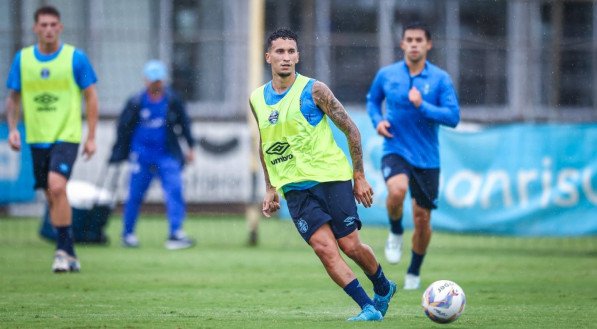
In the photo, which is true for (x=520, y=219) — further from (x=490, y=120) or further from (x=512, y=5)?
(x=512, y=5)

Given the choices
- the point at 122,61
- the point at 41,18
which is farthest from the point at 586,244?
the point at 122,61

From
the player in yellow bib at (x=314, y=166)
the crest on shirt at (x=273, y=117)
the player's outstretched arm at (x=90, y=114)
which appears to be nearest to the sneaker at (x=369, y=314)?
the player in yellow bib at (x=314, y=166)

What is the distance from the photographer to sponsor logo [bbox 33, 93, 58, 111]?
42.9ft

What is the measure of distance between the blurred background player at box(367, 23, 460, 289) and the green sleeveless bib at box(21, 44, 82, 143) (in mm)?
3088

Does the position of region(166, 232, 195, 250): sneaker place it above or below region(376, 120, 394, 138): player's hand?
below

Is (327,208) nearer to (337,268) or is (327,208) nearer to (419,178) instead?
(337,268)

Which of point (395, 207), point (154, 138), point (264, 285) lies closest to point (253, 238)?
point (154, 138)

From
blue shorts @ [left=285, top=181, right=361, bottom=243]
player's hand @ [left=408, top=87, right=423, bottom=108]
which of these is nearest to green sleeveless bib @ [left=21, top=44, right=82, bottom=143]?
player's hand @ [left=408, top=87, right=423, bottom=108]

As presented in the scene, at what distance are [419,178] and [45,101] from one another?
3940mm

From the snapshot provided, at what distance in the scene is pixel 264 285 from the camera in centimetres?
1228

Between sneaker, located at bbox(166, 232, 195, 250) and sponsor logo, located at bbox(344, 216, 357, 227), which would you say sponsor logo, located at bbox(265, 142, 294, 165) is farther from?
sneaker, located at bbox(166, 232, 195, 250)

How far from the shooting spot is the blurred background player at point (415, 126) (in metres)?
12.0

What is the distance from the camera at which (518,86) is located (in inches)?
1032

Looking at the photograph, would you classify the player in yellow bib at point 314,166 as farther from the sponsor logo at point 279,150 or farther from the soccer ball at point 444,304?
the soccer ball at point 444,304
